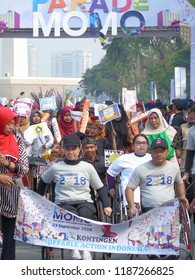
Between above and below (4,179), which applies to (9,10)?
above

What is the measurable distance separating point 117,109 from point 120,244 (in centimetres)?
679

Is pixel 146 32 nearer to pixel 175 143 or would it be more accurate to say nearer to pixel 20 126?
pixel 20 126

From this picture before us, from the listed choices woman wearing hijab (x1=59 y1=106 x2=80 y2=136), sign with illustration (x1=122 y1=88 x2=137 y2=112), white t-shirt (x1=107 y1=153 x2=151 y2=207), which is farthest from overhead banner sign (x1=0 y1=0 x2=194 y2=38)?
white t-shirt (x1=107 y1=153 x2=151 y2=207)

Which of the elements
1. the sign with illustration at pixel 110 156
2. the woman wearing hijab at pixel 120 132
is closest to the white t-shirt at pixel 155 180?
the sign with illustration at pixel 110 156

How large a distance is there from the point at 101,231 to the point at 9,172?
1.01 m

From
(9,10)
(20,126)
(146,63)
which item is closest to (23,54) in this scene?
(146,63)

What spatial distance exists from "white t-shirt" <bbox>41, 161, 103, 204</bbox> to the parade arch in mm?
21708

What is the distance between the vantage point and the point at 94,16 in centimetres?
3234

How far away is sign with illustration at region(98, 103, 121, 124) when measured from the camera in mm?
16234

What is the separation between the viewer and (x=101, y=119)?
16.2m

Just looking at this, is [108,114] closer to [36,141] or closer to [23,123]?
[36,141]

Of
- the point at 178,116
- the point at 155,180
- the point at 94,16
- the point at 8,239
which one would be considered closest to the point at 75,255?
the point at 8,239

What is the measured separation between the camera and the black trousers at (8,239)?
10.0 metres

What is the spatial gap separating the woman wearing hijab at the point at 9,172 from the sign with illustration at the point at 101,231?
5.1 inches
